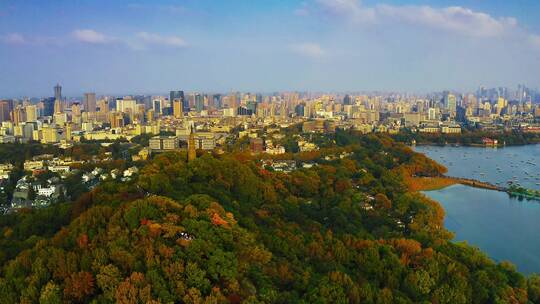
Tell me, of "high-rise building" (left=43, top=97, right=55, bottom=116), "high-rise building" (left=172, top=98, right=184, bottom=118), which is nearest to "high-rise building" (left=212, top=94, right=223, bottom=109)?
"high-rise building" (left=172, top=98, right=184, bottom=118)

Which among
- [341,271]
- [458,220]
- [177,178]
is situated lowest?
[458,220]

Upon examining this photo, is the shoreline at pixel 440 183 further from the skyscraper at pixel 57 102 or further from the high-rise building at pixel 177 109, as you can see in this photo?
the skyscraper at pixel 57 102

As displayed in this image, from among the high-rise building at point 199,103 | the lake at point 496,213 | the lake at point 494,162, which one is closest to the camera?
the lake at point 496,213

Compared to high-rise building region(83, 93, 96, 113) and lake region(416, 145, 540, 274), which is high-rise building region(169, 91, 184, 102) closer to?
high-rise building region(83, 93, 96, 113)

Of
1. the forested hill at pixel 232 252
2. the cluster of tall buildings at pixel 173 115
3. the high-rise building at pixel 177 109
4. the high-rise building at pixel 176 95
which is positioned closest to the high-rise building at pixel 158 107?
the cluster of tall buildings at pixel 173 115

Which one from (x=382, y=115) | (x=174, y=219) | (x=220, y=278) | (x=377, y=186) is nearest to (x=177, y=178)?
(x=174, y=219)

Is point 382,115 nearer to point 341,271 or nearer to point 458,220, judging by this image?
point 458,220
